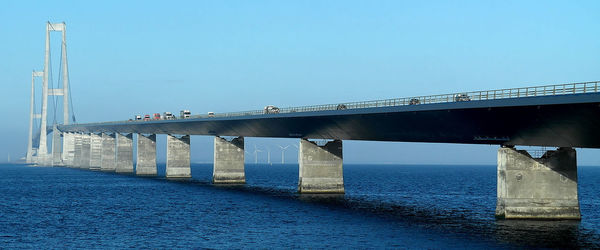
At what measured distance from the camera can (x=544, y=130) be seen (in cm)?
5694

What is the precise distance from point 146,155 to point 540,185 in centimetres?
11921

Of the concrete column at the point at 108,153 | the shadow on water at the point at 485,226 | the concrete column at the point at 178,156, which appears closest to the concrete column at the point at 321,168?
the shadow on water at the point at 485,226

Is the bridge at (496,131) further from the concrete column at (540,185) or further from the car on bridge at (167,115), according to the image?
the car on bridge at (167,115)

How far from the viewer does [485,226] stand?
60.2 m

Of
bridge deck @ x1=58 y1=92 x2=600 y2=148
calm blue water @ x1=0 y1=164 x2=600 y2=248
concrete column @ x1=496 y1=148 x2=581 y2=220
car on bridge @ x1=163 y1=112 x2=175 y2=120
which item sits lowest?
calm blue water @ x1=0 y1=164 x2=600 y2=248

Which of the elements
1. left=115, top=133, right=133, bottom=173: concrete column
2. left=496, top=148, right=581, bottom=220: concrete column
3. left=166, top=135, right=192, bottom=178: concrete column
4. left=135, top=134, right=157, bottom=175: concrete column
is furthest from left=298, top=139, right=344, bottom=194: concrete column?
left=115, top=133, right=133, bottom=173: concrete column

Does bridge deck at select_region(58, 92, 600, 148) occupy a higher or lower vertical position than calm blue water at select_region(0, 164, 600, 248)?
higher

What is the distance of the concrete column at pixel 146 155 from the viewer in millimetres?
163500

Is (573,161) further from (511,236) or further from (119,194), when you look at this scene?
(119,194)

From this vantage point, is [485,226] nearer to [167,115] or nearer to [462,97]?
→ [462,97]

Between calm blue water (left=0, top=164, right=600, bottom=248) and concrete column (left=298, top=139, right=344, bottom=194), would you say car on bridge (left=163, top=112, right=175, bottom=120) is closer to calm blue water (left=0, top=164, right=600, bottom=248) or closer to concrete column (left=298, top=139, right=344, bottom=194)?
calm blue water (left=0, top=164, right=600, bottom=248)

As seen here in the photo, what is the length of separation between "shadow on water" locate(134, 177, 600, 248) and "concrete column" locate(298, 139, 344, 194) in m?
11.4

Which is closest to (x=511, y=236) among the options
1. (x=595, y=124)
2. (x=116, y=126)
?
(x=595, y=124)

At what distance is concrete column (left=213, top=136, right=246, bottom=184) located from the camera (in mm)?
122125
